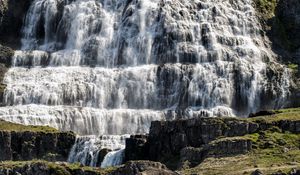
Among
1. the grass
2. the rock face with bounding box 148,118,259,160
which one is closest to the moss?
the rock face with bounding box 148,118,259,160

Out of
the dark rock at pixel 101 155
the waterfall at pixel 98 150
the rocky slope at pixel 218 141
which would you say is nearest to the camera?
the rocky slope at pixel 218 141

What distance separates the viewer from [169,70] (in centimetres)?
19500

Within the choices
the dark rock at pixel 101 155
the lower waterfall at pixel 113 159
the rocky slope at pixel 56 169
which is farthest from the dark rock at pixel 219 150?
the dark rock at pixel 101 155

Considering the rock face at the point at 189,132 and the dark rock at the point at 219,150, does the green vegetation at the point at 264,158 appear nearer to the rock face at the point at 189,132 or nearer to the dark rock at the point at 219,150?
the dark rock at the point at 219,150

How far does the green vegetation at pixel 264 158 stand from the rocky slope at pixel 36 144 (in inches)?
1152

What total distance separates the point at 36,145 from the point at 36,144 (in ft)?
0.53

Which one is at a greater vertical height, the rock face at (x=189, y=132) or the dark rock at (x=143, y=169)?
the rock face at (x=189, y=132)

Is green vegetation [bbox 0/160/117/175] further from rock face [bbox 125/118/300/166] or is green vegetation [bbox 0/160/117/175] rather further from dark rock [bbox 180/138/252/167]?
rock face [bbox 125/118/300/166]

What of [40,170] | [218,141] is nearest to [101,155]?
[40,170]

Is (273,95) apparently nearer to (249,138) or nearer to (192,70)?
(192,70)

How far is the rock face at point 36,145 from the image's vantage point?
17012 cm

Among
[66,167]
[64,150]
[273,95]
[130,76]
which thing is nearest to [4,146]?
[64,150]

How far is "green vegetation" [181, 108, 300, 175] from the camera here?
142m

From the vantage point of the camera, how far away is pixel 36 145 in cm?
17088
